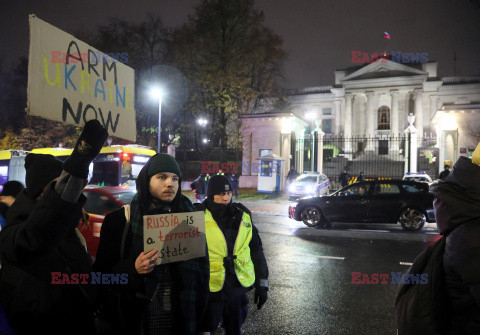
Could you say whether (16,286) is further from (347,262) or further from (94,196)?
(347,262)

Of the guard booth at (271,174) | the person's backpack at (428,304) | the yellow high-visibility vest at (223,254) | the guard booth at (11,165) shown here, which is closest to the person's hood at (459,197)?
the person's backpack at (428,304)

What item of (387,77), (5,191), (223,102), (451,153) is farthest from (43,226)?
(387,77)

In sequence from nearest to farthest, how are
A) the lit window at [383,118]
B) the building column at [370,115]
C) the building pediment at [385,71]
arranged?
the building pediment at [385,71] → the building column at [370,115] → the lit window at [383,118]

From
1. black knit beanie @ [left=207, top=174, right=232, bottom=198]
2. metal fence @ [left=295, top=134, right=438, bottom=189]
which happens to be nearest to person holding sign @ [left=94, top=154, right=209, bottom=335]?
black knit beanie @ [left=207, top=174, right=232, bottom=198]

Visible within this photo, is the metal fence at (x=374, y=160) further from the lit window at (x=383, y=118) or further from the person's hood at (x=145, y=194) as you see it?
the person's hood at (x=145, y=194)

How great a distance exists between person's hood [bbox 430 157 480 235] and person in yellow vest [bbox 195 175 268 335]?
172 centimetres

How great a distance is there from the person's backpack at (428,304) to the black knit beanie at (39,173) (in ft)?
6.35

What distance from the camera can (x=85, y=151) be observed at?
59.5 inches

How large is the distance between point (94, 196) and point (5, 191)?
7.38 feet

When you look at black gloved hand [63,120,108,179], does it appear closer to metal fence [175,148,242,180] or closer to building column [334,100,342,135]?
metal fence [175,148,242,180]

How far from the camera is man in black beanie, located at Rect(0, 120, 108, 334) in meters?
1.48

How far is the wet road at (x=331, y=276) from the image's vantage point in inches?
167

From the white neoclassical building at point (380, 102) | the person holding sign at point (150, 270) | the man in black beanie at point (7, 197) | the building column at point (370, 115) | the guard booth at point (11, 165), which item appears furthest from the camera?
the building column at point (370, 115)

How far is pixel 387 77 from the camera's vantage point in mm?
43531
